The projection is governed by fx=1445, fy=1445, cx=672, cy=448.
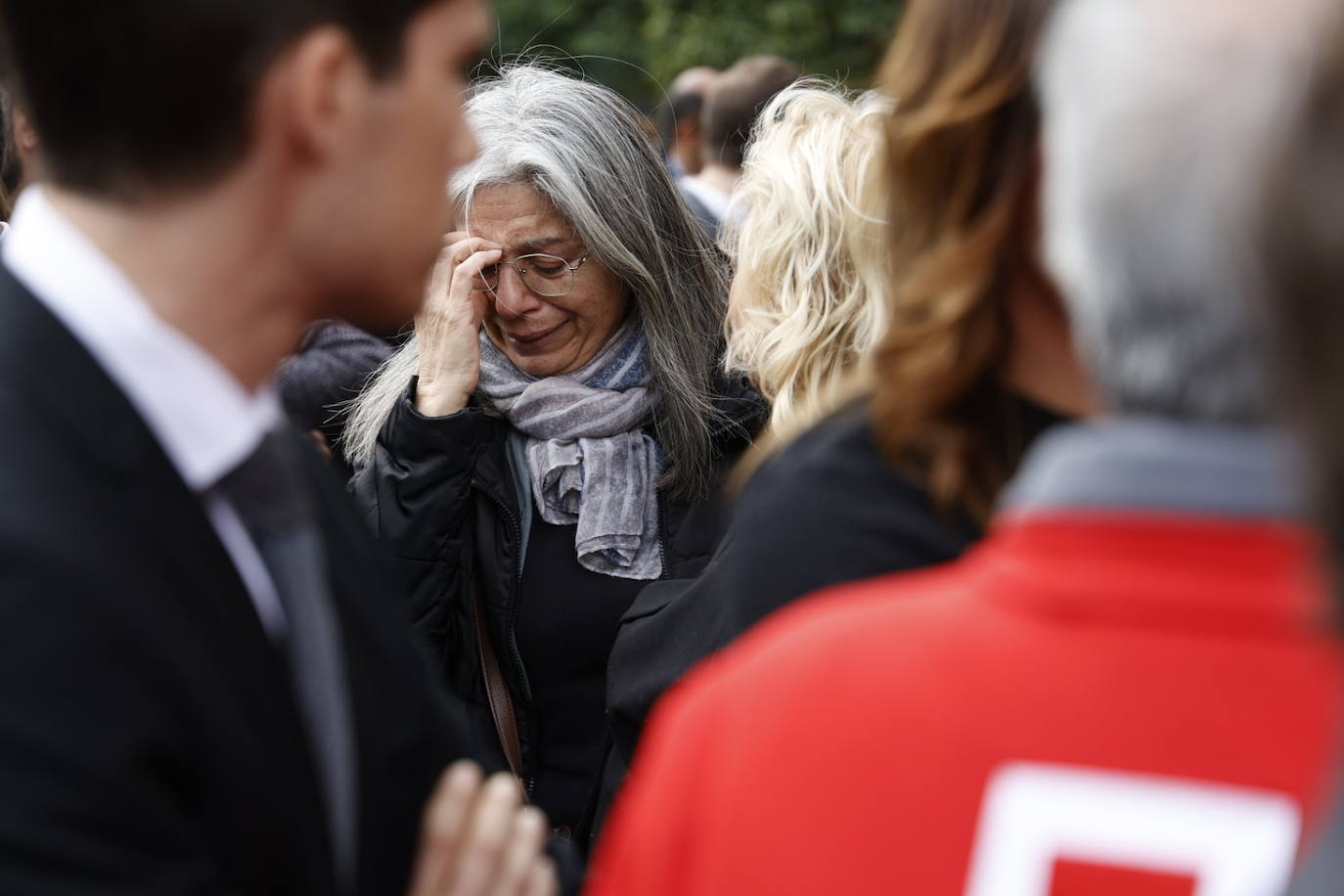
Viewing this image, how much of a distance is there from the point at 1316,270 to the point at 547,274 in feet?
9.24

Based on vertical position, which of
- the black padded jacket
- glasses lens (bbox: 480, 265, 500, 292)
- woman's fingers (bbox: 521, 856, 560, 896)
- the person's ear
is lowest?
the black padded jacket

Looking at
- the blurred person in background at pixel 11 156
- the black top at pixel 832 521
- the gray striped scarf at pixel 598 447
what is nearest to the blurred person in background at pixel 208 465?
the black top at pixel 832 521

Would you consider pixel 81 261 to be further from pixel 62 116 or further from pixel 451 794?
pixel 451 794

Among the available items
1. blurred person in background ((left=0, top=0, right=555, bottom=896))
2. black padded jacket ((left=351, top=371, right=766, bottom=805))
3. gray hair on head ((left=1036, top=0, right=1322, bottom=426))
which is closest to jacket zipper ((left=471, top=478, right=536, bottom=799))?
black padded jacket ((left=351, top=371, right=766, bottom=805))

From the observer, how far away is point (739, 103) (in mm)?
6863

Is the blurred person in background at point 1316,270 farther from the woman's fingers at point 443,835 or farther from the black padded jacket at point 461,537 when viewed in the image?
the black padded jacket at point 461,537

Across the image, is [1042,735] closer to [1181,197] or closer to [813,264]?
[1181,197]

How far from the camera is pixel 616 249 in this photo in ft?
10.9

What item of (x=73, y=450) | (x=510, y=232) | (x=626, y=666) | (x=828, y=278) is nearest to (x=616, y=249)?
(x=510, y=232)

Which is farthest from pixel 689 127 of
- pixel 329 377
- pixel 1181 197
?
pixel 1181 197

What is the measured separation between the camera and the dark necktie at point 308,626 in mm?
1375

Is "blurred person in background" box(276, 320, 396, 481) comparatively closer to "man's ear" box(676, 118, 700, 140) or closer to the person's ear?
the person's ear

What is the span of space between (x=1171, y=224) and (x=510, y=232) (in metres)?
2.56

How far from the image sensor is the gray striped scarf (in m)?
3.17
